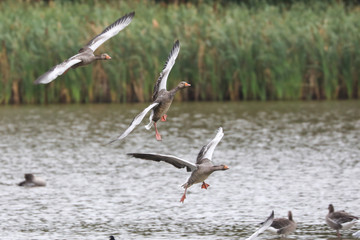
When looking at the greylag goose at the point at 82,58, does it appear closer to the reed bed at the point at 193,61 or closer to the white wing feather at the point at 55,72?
the white wing feather at the point at 55,72

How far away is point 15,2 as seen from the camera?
121 ft

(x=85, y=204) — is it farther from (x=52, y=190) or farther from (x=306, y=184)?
(x=306, y=184)

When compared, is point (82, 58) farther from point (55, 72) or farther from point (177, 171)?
point (177, 171)

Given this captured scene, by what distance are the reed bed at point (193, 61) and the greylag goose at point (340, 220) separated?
1456 centimetres

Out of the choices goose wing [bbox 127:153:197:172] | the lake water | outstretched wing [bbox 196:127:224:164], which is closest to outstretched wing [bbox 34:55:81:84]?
goose wing [bbox 127:153:197:172]

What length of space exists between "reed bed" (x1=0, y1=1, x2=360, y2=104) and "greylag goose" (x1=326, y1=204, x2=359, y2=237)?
573 inches

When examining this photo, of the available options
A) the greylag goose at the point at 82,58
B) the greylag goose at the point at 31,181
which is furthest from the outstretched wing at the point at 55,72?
the greylag goose at the point at 31,181

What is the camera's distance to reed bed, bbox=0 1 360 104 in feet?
89.6

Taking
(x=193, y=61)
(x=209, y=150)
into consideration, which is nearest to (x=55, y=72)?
(x=209, y=150)

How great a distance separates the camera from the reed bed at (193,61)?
1075 inches

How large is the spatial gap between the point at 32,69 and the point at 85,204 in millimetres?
12393

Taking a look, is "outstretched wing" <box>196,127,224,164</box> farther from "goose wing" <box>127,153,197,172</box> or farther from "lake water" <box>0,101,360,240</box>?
"lake water" <box>0,101,360,240</box>

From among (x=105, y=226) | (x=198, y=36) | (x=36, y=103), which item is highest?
(x=198, y=36)

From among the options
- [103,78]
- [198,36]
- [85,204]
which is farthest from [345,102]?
[85,204]
